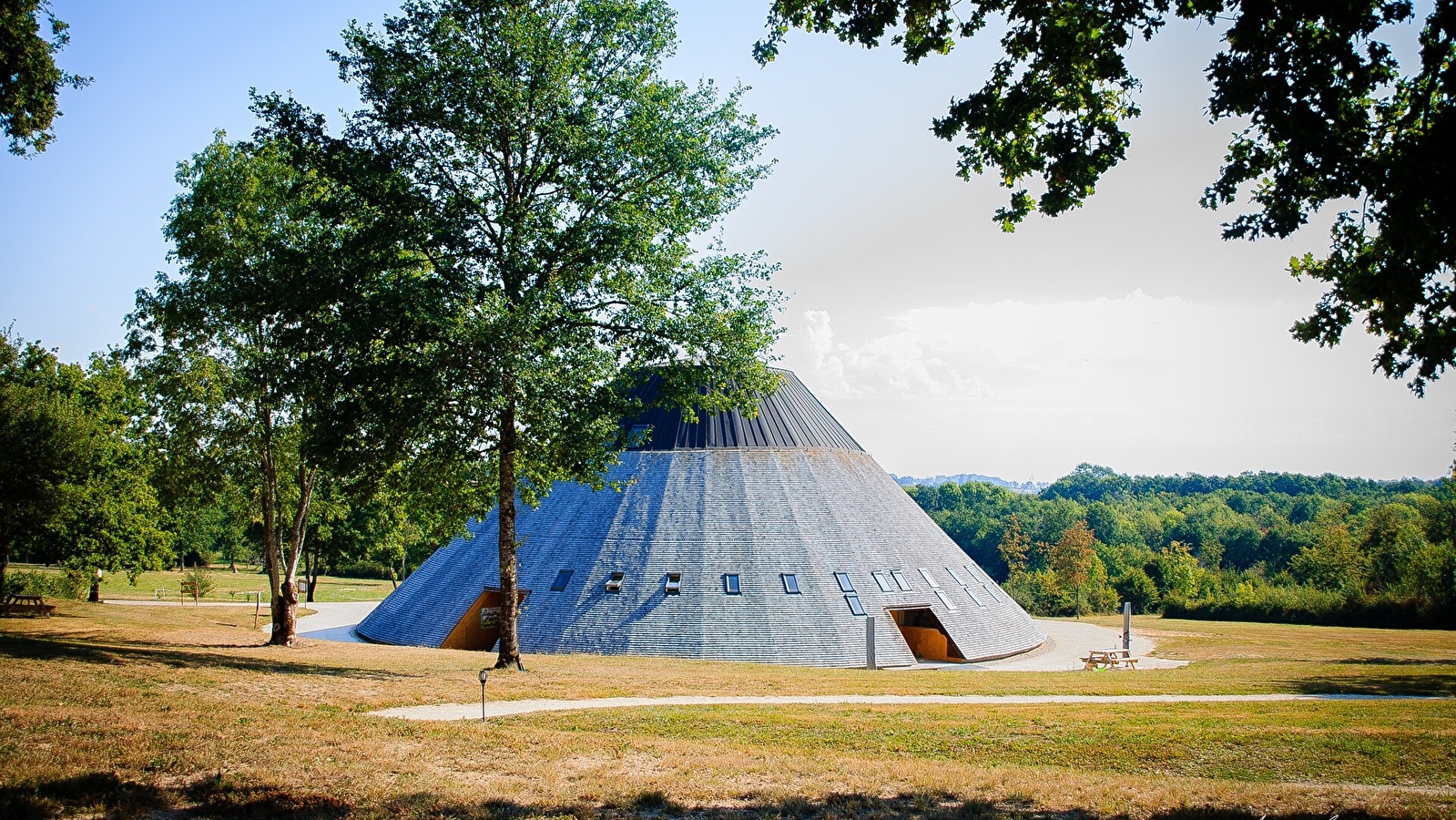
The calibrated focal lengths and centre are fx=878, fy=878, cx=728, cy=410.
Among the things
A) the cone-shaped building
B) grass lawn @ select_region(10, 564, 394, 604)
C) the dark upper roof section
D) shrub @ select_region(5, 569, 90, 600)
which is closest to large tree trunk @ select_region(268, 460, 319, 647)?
the cone-shaped building

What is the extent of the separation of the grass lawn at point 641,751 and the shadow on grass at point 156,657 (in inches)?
5.5

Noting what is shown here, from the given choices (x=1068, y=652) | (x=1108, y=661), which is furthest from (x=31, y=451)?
Result: (x=1068, y=652)

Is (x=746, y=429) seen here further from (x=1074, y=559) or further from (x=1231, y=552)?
(x=1231, y=552)

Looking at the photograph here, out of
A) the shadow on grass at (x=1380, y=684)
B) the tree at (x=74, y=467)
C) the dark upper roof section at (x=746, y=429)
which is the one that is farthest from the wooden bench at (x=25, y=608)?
the shadow on grass at (x=1380, y=684)

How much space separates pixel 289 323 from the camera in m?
22.3

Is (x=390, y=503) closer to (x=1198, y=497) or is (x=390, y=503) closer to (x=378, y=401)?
(x=378, y=401)

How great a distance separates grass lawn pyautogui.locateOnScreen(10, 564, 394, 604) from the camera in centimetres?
5800

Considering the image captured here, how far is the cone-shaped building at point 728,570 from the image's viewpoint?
29.4 m

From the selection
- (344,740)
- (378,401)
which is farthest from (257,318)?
(344,740)

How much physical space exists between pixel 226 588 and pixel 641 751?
69432 millimetres

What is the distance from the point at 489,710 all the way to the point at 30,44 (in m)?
13.8

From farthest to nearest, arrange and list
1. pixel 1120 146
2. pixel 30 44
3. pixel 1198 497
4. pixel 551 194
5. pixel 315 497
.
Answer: pixel 1198 497 < pixel 315 497 < pixel 551 194 < pixel 30 44 < pixel 1120 146

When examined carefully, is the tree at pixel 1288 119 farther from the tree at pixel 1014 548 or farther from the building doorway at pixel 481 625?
the tree at pixel 1014 548

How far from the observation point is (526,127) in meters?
19.7
